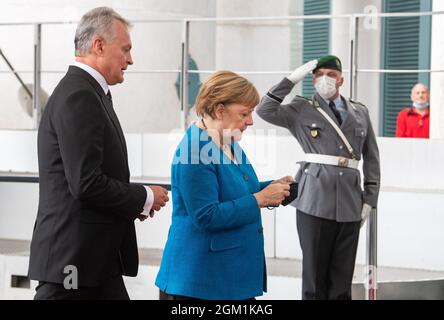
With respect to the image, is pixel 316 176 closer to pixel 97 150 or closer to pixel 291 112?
pixel 291 112

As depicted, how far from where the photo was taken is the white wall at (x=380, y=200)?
18.9ft

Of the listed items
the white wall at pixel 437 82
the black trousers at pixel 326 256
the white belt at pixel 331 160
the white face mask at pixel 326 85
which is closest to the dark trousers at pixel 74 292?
the black trousers at pixel 326 256

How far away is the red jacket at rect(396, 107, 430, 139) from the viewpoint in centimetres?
736

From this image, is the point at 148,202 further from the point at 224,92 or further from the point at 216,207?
the point at 224,92

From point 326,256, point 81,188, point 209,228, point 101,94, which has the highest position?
point 101,94

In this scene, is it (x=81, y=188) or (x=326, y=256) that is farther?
(x=326, y=256)

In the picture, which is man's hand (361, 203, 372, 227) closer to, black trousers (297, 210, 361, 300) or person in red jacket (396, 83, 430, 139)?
black trousers (297, 210, 361, 300)

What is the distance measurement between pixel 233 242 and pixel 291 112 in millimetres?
1901

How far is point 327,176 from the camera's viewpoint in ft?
15.9

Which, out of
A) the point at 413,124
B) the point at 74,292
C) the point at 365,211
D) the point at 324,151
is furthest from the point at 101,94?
the point at 413,124

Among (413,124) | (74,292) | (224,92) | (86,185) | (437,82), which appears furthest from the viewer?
(437,82)

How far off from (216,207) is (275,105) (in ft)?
6.15

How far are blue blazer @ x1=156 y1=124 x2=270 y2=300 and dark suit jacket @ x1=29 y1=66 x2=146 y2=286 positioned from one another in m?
0.16

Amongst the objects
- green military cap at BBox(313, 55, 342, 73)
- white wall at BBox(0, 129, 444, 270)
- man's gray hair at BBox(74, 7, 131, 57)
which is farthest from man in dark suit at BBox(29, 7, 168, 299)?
white wall at BBox(0, 129, 444, 270)
